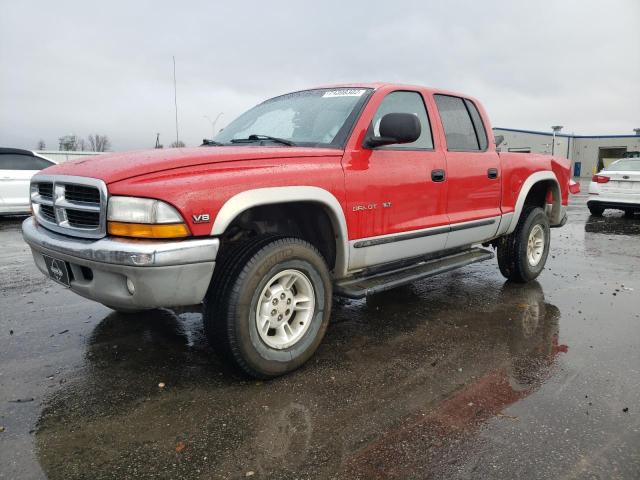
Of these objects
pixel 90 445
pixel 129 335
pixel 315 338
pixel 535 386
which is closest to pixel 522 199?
pixel 535 386

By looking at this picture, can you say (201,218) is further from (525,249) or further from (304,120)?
(525,249)

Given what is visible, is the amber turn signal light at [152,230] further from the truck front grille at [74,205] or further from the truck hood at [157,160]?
the truck hood at [157,160]

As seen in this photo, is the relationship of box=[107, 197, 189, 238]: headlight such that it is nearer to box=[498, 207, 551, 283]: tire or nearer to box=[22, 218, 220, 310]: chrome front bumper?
box=[22, 218, 220, 310]: chrome front bumper

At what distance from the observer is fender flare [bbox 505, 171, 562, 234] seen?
5039 mm

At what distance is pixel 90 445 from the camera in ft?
7.58

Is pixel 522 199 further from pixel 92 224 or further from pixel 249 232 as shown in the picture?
pixel 92 224

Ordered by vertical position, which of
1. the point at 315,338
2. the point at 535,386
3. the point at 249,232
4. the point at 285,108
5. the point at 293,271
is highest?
the point at 285,108

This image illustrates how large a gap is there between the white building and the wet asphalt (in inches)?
1791

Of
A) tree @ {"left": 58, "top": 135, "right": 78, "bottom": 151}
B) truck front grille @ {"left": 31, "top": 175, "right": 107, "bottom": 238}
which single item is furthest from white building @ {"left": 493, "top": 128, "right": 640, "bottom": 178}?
truck front grille @ {"left": 31, "top": 175, "right": 107, "bottom": 238}

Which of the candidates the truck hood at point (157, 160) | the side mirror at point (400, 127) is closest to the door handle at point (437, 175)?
the side mirror at point (400, 127)

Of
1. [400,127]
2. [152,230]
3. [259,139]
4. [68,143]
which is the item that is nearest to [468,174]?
[400,127]

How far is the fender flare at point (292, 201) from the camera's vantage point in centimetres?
267

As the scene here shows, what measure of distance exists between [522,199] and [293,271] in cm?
310

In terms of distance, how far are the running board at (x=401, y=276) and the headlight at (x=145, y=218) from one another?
4.34 feet
